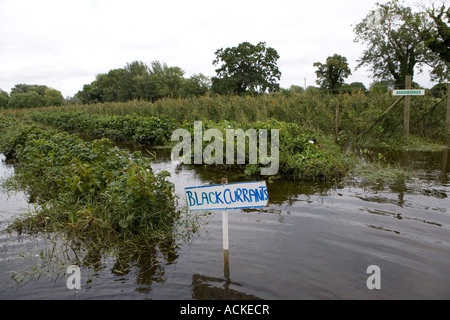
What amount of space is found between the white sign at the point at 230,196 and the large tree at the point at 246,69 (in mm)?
37250

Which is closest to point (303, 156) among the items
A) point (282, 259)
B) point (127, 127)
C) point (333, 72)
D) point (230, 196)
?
point (282, 259)

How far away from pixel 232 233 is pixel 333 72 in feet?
126

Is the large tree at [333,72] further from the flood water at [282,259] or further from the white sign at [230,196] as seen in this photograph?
the white sign at [230,196]

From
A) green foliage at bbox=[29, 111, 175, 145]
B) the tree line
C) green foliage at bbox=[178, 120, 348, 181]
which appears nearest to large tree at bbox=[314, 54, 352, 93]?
the tree line

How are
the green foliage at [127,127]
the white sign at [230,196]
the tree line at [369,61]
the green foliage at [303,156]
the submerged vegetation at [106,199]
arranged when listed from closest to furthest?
the white sign at [230,196] → the submerged vegetation at [106,199] → the green foliage at [303,156] → the green foliage at [127,127] → the tree line at [369,61]

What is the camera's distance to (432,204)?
5.75m

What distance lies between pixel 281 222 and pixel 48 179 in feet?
14.7

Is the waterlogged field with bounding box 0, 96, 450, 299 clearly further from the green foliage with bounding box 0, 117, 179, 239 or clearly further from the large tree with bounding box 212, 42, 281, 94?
the large tree with bounding box 212, 42, 281, 94

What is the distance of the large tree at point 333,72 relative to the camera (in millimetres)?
39188

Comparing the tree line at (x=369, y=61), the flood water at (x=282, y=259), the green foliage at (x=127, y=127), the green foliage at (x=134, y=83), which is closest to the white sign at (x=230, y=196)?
the flood water at (x=282, y=259)
